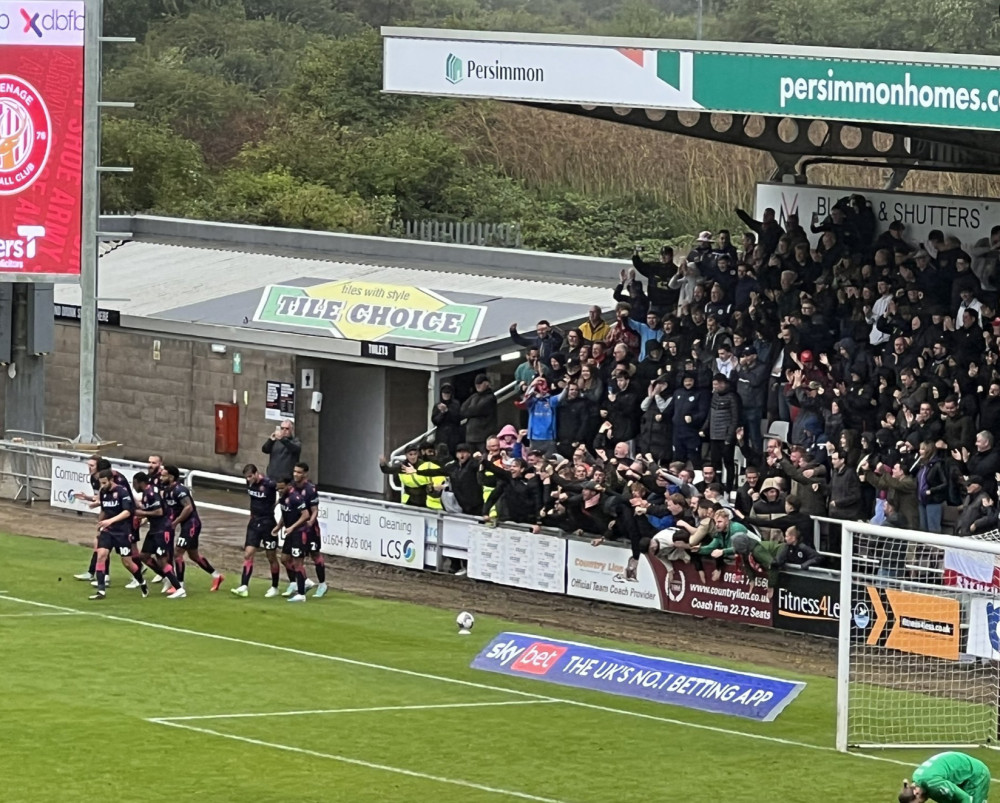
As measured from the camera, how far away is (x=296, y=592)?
23.5 m

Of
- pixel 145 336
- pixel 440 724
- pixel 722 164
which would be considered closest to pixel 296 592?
pixel 440 724

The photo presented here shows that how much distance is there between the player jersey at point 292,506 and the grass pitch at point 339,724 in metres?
1.07

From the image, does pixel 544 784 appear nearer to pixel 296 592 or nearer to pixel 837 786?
pixel 837 786

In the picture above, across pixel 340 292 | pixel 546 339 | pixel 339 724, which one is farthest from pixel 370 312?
pixel 339 724

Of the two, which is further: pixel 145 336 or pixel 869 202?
pixel 145 336

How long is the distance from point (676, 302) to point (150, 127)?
120 feet

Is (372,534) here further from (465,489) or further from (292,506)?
(292,506)

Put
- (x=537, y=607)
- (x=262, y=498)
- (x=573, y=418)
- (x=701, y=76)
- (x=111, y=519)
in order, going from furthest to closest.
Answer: (x=573, y=418)
(x=537, y=607)
(x=262, y=498)
(x=111, y=519)
(x=701, y=76)

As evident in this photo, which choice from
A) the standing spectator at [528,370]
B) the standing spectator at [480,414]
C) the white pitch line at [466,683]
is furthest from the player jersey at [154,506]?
the standing spectator at [528,370]

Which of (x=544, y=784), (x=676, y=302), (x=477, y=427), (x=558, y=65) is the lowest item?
(x=544, y=784)

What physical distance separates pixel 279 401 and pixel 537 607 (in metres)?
9.32

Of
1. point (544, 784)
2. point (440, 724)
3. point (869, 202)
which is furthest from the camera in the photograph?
point (869, 202)

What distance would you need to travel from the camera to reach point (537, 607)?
23.5m

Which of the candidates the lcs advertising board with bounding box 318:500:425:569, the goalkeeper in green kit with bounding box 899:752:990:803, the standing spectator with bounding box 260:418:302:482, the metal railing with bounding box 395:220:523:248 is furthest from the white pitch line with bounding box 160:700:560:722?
the metal railing with bounding box 395:220:523:248
